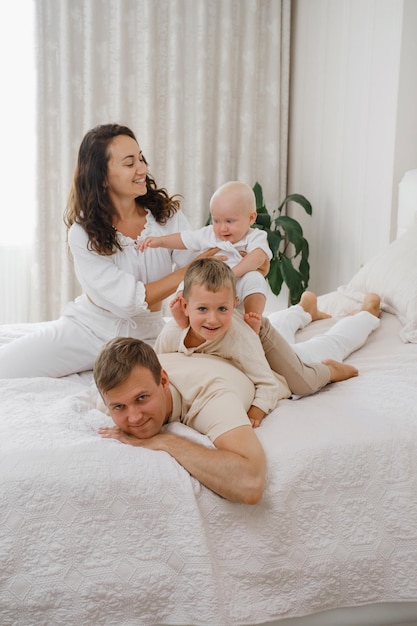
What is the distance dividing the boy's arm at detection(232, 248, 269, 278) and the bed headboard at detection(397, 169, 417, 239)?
1.22 m

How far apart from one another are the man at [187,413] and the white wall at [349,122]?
2.11 metres

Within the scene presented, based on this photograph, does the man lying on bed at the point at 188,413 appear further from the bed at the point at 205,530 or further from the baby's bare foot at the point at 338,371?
the baby's bare foot at the point at 338,371

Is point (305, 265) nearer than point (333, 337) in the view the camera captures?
No

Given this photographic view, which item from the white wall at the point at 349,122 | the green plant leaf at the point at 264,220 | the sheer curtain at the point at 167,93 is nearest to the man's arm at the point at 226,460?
the white wall at the point at 349,122

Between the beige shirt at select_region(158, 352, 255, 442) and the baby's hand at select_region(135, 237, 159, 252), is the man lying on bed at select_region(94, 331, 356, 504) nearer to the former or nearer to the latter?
the beige shirt at select_region(158, 352, 255, 442)

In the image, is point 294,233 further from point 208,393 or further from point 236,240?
point 208,393

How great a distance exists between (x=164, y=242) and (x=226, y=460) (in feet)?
3.06

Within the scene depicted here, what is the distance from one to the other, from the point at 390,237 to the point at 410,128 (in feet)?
1.71

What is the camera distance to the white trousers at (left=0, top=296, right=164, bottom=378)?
2.18m

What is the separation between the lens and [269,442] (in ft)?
5.36

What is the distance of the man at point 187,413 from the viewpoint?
4.89ft

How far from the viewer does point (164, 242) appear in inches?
88.4

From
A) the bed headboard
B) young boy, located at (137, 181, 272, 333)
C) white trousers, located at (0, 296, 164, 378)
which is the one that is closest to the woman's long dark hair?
young boy, located at (137, 181, 272, 333)

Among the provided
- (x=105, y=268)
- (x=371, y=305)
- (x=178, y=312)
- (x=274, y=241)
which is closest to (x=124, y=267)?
(x=105, y=268)
